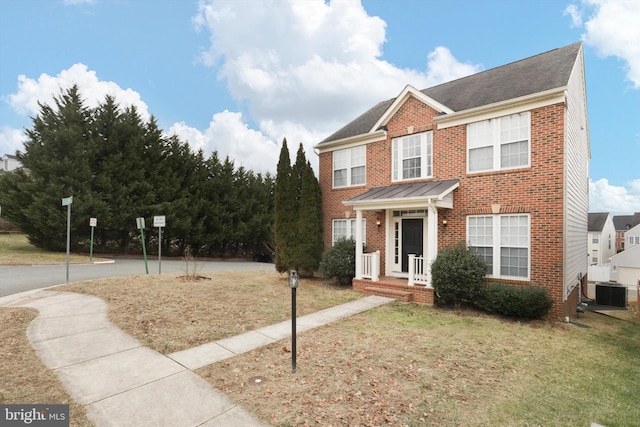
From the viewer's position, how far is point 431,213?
9.81m

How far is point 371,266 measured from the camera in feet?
37.5

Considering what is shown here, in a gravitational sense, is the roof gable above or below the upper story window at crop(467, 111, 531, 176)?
above

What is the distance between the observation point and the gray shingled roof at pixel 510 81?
9.27 m

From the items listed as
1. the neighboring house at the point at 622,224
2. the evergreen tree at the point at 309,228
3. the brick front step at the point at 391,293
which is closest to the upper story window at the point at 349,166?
the evergreen tree at the point at 309,228

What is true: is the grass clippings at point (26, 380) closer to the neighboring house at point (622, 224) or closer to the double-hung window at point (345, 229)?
the double-hung window at point (345, 229)

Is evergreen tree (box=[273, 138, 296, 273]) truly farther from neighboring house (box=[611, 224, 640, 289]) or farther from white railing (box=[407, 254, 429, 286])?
neighboring house (box=[611, 224, 640, 289])

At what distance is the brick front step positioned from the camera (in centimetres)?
985

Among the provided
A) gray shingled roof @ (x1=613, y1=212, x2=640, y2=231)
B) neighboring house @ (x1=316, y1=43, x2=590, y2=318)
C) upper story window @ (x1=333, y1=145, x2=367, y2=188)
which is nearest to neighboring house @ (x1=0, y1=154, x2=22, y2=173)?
upper story window @ (x1=333, y1=145, x2=367, y2=188)

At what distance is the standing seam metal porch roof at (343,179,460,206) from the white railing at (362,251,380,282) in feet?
6.55

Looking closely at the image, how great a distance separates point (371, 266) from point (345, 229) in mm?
2703

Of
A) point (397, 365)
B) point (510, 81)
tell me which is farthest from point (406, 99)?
point (397, 365)

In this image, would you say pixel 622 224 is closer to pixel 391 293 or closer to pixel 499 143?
pixel 499 143

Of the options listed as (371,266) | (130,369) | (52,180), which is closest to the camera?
(130,369)

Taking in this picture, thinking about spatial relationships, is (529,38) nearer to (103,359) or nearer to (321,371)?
(321,371)
